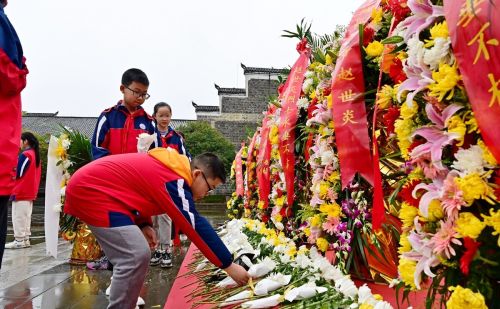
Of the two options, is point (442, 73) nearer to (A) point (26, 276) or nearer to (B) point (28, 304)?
(B) point (28, 304)

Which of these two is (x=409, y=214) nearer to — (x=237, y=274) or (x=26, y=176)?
(x=237, y=274)

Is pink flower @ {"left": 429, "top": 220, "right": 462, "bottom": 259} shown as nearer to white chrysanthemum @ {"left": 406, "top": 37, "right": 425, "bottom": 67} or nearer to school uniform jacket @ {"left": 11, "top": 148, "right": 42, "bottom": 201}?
white chrysanthemum @ {"left": 406, "top": 37, "right": 425, "bottom": 67}

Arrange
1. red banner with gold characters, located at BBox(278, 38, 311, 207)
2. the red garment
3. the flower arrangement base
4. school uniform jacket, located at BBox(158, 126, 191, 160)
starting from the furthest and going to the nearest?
school uniform jacket, located at BBox(158, 126, 191, 160), the flower arrangement base, red banner with gold characters, located at BBox(278, 38, 311, 207), the red garment

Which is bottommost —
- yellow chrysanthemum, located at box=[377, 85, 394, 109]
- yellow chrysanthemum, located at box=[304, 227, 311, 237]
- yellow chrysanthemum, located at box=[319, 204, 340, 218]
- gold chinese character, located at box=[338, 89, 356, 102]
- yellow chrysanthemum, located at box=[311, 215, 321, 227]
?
yellow chrysanthemum, located at box=[304, 227, 311, 237]

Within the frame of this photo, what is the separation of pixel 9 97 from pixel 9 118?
0.11m

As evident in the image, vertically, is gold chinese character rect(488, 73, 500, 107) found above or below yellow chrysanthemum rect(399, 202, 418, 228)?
above

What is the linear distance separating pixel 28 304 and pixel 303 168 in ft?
6.86

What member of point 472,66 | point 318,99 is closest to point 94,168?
point 318,99

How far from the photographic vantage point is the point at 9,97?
2172mm

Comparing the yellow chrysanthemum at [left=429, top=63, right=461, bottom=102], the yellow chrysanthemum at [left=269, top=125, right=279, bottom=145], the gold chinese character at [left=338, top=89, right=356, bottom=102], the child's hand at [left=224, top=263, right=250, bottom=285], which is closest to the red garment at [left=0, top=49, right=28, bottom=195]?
the child's hand at [left=224, top=263, right=250, bottom=285]

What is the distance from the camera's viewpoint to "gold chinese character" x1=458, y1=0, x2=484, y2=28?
105cm

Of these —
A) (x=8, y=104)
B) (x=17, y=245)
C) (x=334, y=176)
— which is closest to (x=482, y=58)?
(x=334, y=176)

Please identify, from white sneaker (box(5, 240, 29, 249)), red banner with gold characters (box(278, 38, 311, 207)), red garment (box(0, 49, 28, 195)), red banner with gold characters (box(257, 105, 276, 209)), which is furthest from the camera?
white sneaker (box(5, 240, 29, 249))

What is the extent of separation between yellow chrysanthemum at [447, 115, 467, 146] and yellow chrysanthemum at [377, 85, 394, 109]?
0.47 metres
